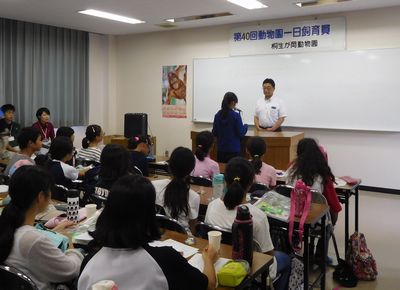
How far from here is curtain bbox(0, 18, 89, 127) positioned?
6910 millimetres

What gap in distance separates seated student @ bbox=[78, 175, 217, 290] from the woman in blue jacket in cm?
356

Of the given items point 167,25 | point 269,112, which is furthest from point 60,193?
point 167,25

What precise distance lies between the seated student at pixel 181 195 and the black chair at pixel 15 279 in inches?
40.2

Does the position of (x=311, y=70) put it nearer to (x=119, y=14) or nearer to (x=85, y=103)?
(x=119, y=14)

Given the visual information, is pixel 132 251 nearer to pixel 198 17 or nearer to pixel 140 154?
pixel 140 154

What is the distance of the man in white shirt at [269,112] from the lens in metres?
6.06

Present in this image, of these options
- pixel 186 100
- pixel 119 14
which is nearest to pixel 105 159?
pixel 119 14

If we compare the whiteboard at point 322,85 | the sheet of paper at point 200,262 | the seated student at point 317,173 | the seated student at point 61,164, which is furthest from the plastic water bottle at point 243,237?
the whiteboard at point 322,85

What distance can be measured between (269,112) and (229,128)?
62.7 inches

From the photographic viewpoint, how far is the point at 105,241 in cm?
127

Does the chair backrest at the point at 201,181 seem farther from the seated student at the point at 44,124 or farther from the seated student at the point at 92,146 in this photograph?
the seated student at the point at 44,124

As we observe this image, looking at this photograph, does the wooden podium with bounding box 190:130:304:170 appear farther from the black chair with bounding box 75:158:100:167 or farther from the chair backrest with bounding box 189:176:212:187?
the black chair with bounding box 75:158:100:167

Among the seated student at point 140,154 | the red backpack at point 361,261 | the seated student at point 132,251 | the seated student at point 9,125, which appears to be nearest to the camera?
the seated student at point 132,251

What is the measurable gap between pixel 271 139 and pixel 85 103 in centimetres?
459
